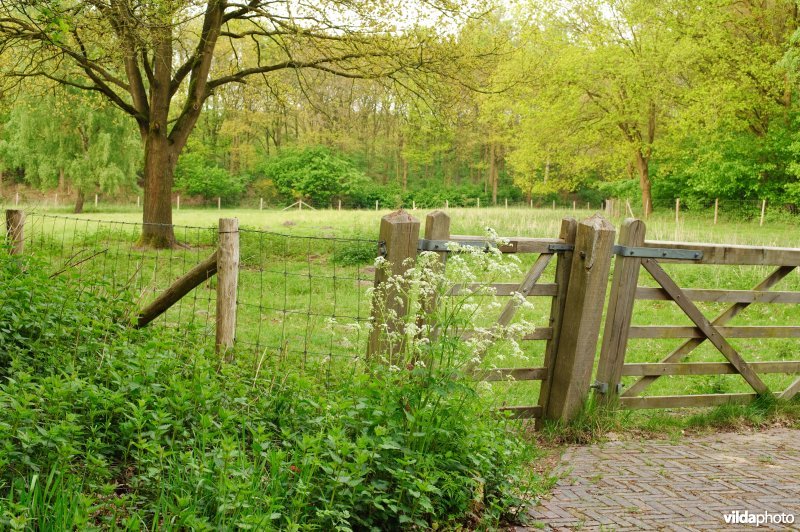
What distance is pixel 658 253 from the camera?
20.6ft

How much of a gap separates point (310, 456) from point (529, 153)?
34.9 m

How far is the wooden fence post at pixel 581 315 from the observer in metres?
5.94

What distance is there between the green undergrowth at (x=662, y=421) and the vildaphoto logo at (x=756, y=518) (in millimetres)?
1689

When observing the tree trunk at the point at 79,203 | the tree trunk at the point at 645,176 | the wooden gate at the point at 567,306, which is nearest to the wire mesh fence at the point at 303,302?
the wooden gate at the point at 567,306

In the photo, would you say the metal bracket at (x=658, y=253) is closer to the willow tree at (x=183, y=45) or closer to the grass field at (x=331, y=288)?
the grass field at (x=331, y=288)

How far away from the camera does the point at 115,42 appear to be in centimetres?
1571

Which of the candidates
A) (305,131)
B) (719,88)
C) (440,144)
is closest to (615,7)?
(719,88)

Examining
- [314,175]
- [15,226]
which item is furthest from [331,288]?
[314,175]

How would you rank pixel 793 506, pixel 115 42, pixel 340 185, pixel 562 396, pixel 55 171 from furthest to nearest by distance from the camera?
pixel 340 185 < pixel 55 171 < pixel 115 42 < pixel 562 396 < pixel 793 506

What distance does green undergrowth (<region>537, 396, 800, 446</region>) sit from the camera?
19.9 ft

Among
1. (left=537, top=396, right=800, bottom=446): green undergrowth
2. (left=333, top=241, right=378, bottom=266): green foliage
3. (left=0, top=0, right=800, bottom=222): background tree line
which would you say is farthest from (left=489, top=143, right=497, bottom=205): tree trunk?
(left=537, top=396, right=800, bottom=446): green undergrowth

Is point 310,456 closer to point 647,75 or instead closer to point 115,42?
point 115,42

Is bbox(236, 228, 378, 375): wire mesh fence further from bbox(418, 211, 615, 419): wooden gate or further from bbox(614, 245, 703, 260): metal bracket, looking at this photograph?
bbox(614, 245, 703, 260): metal bracket

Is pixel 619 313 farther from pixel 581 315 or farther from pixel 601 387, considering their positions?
pixel 601 387
